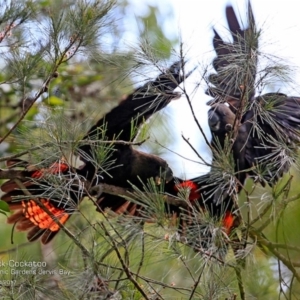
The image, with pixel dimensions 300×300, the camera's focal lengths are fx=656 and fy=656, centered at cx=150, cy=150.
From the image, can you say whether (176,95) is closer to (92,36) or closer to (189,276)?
(92,36)

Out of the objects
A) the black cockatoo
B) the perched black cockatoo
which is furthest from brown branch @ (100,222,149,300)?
the perched black cockatoo

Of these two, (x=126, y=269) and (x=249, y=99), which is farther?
(x=249, y=99)

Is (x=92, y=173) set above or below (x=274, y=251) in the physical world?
above

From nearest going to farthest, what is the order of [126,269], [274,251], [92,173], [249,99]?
1. [126,269]
2. [249,99]
3. [274,251]
4. [92,173]

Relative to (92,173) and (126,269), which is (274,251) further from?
(92,173)

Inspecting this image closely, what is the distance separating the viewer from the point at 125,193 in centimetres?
212

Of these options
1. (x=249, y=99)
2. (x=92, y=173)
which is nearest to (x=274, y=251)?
(x=249, y=99)

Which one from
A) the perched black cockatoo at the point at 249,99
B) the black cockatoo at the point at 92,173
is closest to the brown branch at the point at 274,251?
the perched black cockatoo at the point at 249,99

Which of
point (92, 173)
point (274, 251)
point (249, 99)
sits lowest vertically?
point (274, 251)

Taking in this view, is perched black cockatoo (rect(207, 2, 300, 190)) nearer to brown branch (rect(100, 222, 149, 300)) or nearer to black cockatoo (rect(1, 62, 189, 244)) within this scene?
black cockatoo (rect(1, 62, 189, 244))

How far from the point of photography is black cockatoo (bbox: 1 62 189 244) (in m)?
1.61

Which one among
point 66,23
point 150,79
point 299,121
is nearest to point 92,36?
point 66,23

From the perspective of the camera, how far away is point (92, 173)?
217 cm

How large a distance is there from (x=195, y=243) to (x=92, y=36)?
0.57 metres
